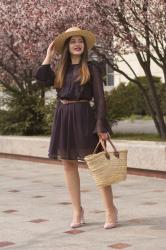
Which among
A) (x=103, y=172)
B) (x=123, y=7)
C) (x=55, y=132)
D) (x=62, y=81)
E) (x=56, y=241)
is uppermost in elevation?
(x=123, y=7)

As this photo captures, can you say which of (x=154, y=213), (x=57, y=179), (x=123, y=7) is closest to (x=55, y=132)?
(x=154, y=213)

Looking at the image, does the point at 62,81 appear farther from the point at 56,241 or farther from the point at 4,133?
the point at 4,133

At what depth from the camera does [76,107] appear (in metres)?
5.93

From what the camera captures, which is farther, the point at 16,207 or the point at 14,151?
the point at 14,151

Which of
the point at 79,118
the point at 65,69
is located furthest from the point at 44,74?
the point at 79,118

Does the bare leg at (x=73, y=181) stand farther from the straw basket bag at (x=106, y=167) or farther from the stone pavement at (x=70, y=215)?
the straw basket bag at (x=106, y=167)

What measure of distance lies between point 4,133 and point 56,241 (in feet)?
32.4

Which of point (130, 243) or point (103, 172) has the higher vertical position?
point (103, 172)

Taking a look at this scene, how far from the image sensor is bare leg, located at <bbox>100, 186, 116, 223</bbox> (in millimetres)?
5945

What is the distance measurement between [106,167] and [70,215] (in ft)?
4.47

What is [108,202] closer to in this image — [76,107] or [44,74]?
[76,107]

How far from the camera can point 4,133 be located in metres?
15.3

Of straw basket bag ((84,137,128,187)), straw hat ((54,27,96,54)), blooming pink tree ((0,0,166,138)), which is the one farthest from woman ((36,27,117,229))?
blooming pink tree ((0,0,166,138))

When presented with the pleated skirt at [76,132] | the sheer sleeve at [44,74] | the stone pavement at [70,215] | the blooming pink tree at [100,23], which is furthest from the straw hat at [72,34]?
the blooming pink tree at [100,23]
